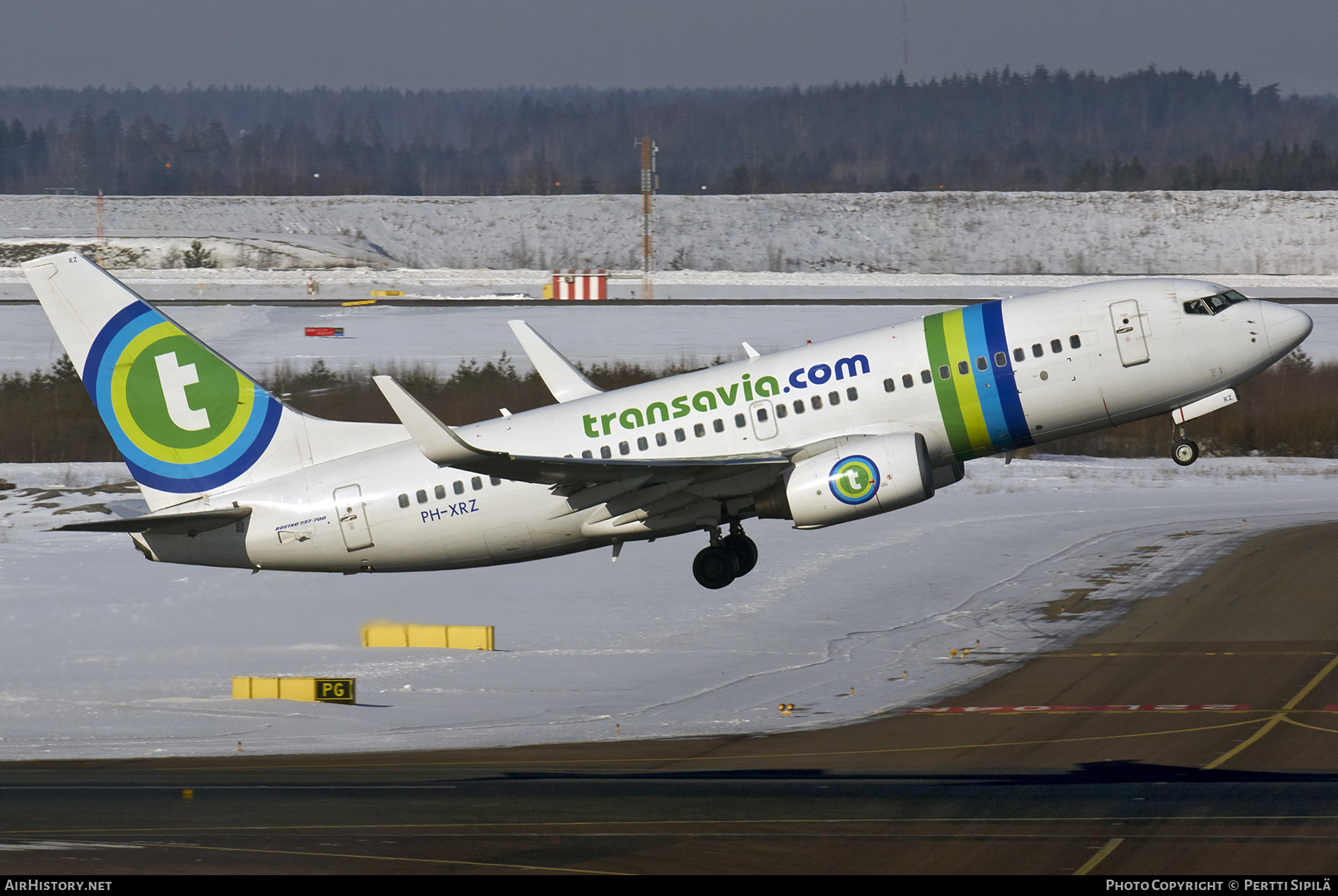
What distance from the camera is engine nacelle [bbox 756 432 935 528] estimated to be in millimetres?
31438

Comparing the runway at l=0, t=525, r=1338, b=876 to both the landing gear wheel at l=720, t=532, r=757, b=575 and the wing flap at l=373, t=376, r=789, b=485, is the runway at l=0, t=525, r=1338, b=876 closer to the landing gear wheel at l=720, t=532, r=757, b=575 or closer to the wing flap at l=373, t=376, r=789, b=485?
the landing gear wheel at l=720, t=532, r=757, b=575

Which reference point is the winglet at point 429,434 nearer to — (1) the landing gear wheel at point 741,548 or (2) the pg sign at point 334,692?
(1) the landing gear wheel at point 741,548

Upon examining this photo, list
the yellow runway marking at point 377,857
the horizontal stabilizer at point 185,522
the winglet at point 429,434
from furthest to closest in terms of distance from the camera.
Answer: the horizontal stabilizer at point 185,522 → the winglet at point 429,434 → the yellow runway marking at point 377,857

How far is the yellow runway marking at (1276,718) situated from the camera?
30.3m

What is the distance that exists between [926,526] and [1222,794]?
31717 millimetres

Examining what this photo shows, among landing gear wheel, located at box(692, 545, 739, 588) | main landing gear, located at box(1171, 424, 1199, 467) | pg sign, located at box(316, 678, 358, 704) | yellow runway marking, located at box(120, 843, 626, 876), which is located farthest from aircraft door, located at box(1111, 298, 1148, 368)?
pg sign, located at box(316, 678, 358, 704)

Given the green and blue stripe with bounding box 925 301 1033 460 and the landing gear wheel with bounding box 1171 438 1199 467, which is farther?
the landing gear wheel with bounding box 1171 438 1199 467

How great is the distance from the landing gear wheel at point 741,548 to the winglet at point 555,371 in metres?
5.05

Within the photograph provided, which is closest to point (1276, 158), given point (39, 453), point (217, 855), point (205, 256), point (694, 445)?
point (205, 256)

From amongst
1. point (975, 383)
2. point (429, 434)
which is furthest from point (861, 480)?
point (429, 434)

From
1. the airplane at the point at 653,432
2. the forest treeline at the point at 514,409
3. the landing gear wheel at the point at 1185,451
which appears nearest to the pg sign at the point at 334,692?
the airplane at the point at 653,432

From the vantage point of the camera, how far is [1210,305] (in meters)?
32.5

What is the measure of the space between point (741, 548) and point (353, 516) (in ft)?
29.5

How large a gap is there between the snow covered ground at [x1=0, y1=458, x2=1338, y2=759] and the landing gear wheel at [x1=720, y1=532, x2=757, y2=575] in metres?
3.79
